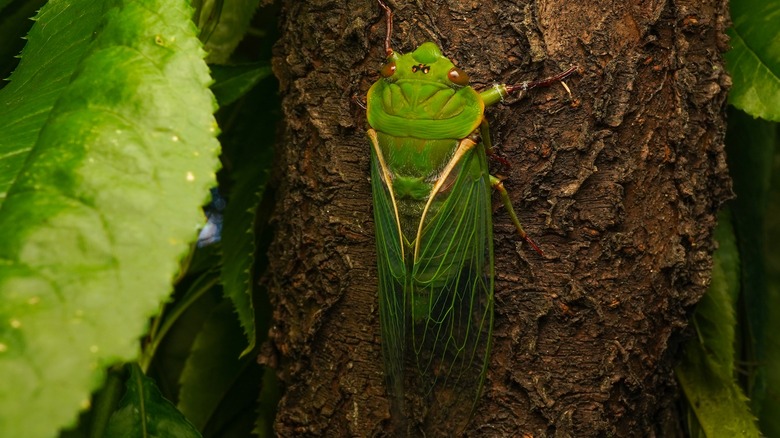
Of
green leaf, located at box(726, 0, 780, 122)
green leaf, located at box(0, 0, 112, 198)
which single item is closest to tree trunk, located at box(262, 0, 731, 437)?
green leaf, located at box(726, 0, 780, 122)

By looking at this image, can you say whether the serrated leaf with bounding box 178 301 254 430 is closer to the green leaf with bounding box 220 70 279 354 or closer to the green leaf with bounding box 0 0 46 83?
the green leaf with bounding box 220 70 279 354

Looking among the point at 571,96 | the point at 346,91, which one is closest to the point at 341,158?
the point at 346,91

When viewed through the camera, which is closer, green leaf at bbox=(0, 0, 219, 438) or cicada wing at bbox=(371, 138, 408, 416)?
green leaf at bbox=(0, 0, 219, 438)

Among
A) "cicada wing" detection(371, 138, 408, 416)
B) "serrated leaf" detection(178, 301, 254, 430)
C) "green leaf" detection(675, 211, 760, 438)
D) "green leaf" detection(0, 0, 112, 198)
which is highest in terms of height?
"green leaf" detection(0, 0, 112, 198)

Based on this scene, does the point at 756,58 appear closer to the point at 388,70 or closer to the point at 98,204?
the point at 388,70

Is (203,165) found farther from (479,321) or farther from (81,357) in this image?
(479,321)

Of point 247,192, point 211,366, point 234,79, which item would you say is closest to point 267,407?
point 211,366

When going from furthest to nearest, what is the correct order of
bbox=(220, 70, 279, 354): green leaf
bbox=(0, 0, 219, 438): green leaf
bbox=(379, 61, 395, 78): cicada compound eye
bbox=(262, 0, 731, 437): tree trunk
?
1. bbox=(220, 70, 279, 354): green leaf
2. bbox=(379, 61, 395, 78): cicada compound eye
3. bbox=(262, 0, 731, 437): tree trunk
4. bbox=(0, 0, 219, 438): green leaf
